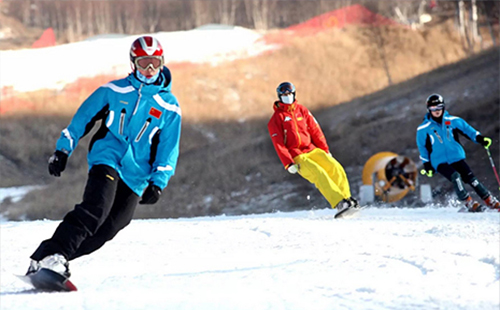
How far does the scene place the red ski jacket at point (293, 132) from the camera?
6562 millimetres

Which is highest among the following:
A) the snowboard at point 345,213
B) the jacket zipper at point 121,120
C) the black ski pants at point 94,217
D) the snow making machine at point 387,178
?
the jacket zipper at point 121,120

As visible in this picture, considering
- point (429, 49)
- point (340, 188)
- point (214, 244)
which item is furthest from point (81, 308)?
point (429, 49)

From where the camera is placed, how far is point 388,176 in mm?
13102

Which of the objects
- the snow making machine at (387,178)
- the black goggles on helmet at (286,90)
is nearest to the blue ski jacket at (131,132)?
the black goggles on helmet at (286,90)

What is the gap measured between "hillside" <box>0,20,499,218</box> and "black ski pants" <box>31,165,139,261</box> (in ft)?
45.6

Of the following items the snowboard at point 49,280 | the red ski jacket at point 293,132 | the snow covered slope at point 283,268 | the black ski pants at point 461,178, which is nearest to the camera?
the snow covered slope at point 283,268

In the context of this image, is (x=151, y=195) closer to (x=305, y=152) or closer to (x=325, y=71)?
(x=305, y=152)

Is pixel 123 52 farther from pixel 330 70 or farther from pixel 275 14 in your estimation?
pixel 330 70

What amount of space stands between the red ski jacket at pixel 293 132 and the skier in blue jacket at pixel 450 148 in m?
1.53

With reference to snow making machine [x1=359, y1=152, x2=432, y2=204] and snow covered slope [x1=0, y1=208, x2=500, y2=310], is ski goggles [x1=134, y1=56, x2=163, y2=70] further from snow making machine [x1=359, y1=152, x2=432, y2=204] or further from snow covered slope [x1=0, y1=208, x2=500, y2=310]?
snow making machine [x1=359, y1=152, x2=432, y2=204]

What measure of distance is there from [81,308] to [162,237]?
8.40 feet

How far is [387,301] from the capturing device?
2.66m

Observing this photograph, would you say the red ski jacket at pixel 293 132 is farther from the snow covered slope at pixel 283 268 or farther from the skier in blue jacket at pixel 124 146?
the skier in blue jacket at pixel 124 146

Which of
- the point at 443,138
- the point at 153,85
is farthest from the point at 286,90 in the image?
the point at 153,85
